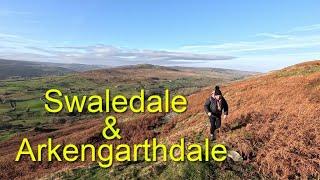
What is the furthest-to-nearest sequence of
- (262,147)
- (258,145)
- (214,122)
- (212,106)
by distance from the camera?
(214,122)
(212,106)
(258,145)
(262,147)

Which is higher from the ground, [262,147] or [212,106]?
[212,106]

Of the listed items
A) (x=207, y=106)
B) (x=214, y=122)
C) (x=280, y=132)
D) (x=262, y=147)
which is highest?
(x=207, y=106)

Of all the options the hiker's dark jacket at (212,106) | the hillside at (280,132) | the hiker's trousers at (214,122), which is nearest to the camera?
the hillside at (280,132)

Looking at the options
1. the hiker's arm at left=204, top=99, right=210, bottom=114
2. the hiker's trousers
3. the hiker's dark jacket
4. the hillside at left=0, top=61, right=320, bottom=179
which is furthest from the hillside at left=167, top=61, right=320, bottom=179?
the hiker's arm at left=204, top=99, right=210, bottom=114

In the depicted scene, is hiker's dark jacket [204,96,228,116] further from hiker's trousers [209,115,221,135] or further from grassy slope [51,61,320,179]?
grassy slope [51,61,320,179]

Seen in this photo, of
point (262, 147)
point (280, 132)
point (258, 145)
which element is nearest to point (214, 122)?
point (258, 145)

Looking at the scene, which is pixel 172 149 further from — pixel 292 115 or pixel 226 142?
pixel 292 115

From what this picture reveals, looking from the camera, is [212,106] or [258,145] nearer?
[258,145]

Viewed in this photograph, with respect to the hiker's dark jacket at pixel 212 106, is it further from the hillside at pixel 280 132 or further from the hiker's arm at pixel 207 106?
the hillside at pixel 280 132

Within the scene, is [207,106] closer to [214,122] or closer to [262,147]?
[214,122]

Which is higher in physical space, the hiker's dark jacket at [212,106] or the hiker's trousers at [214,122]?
the hiker's dark jacket at [212,106]

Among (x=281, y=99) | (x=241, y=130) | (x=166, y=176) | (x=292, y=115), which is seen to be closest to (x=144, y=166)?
(x=166, y=176)

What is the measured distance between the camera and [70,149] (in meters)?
32.0

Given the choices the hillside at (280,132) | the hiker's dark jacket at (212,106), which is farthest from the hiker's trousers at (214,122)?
the hillside at (280,132)
